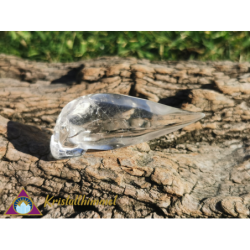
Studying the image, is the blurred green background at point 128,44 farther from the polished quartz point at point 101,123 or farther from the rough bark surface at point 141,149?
the polished quartz point at point 101,123

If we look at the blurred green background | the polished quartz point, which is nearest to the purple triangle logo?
the polished quartz point

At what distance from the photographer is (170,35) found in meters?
3.18

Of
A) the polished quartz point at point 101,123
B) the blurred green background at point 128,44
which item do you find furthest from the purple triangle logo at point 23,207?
the blurred green background at point 128,44

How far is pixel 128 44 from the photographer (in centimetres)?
319

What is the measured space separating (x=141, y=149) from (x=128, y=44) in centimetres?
172

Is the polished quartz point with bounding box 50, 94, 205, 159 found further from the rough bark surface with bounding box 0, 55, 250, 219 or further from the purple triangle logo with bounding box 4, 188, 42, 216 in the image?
the purple triangle logo with bounding box 4, 188, 42, 216

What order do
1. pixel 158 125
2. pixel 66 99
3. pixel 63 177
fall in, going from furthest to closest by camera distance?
pixel 66 99 < pixel 158 125 < pixel 63 177

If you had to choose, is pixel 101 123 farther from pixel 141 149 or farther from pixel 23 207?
pixel 23 207

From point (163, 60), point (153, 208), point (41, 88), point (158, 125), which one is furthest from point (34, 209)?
point (163, 60)

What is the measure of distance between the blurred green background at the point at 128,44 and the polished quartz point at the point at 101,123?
1455mm

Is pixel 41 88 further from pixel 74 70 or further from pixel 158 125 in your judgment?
pixel 158 125

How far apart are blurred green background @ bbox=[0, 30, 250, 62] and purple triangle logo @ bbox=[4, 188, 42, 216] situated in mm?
2114

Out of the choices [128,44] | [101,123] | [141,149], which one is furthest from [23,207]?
[128,44]

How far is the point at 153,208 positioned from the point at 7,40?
3.01 meters
